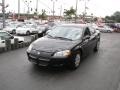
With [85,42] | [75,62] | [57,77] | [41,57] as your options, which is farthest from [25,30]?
[57,77]

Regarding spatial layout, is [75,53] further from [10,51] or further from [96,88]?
[10,51]

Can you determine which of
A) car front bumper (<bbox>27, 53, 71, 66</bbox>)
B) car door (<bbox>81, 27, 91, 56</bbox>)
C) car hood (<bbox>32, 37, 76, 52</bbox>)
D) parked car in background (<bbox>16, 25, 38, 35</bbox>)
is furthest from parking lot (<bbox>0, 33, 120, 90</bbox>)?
parked car in background (<bbox>16, 25, 38, 35</bbox>)

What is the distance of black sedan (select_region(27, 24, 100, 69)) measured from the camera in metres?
6.10

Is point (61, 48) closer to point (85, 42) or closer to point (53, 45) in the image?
point (53, 45)

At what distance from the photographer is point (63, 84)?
5402mm

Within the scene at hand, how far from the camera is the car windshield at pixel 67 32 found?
727 cm

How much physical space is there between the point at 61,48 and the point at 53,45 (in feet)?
1.06

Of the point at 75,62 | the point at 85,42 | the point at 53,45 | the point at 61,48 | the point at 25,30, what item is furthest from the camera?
the point at 25,30

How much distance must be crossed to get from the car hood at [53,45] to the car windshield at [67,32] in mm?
479

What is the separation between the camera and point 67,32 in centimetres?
753

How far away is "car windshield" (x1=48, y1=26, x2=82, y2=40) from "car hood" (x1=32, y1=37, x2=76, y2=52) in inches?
18.8

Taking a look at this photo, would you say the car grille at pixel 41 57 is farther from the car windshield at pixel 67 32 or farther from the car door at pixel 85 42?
the car door at pixel 85 42

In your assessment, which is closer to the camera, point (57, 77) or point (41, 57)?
point (57, 77)

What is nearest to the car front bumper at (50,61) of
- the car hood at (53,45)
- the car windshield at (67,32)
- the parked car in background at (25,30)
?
the car hood at (53,45)
